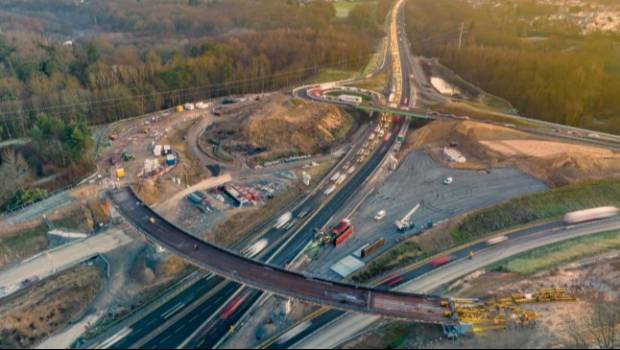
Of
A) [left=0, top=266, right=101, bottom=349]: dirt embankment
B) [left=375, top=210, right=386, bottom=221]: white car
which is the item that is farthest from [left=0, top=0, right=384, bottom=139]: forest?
[left=375, top=210, right=386, bottom=221]: white car

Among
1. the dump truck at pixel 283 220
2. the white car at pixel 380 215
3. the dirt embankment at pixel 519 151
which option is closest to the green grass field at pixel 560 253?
the dirt embankment at pixel 519 151

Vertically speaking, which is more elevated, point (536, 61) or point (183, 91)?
point (536, 61)

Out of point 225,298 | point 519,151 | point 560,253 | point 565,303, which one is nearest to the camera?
point 565,303

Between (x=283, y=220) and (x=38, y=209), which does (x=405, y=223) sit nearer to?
(x=283, y=220)

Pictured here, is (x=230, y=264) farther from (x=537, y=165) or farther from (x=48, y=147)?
(x=537, y=165)

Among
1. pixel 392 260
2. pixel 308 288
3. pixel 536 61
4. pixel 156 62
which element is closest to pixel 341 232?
pixel 392 260
